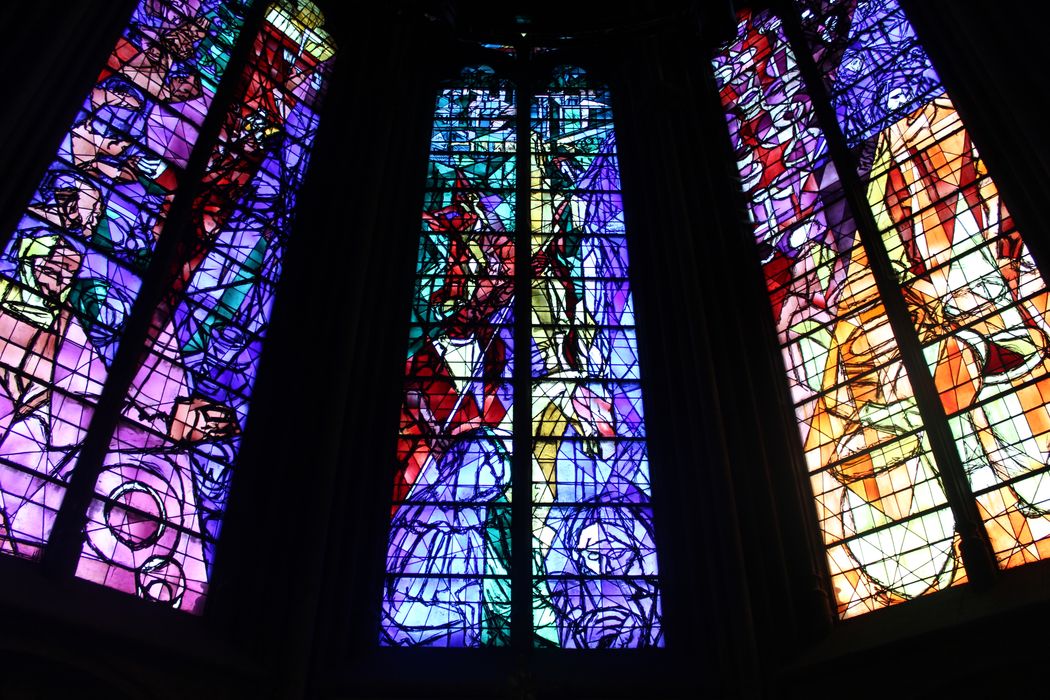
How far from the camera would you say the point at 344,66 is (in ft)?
30.8

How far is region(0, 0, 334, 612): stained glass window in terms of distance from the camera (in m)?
5.80

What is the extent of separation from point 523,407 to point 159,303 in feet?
8.44

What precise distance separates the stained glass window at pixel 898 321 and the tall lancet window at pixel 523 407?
4.13 feet

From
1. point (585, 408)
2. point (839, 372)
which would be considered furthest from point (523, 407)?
point (839, 372)

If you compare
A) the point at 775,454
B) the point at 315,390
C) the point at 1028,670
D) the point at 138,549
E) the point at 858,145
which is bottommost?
the point at 1028,670

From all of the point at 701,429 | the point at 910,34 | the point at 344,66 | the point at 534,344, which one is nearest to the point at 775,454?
the point at 701,429

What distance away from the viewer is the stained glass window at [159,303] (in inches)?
228

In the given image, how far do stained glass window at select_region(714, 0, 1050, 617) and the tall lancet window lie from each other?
1.26 meters

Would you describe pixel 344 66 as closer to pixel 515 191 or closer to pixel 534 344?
pixel 515 191

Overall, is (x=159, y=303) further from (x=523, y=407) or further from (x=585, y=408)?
(x=585, y=408)

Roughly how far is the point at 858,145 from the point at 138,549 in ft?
18.9

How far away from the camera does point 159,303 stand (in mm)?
6727

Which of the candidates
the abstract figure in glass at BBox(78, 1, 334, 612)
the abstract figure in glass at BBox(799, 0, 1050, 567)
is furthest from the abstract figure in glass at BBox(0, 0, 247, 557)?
the abstract figure in glass at BBox(799, 0, 1050, 567)

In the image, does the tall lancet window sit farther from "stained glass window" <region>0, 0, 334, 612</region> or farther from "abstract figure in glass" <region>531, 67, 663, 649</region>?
"stained glass window" <region>0, 0, 334, 612</region>
